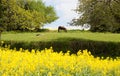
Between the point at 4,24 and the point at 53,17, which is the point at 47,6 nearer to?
the point at 53,17

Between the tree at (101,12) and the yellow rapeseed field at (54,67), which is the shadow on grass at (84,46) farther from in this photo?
the yellow rapeseed field at (54,67)

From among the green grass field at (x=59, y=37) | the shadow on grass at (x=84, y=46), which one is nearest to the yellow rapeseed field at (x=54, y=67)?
the shadow on grass at (x=84, y=46)

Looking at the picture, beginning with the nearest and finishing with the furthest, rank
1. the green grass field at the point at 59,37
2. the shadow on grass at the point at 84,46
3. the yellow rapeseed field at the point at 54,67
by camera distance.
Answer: the yellow rapeseed field at the point at 54,67 < the shadow on grass at the point at 84,46 < the green grass field at the point at 59,37

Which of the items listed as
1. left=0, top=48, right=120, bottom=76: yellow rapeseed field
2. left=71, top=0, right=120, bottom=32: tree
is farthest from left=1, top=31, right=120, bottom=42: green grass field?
left=0, top=48, right=120, bottom=76: yellow rapeseed field

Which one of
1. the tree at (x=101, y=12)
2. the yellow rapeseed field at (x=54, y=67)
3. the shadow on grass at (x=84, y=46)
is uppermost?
the tree at (x=101, y=12)

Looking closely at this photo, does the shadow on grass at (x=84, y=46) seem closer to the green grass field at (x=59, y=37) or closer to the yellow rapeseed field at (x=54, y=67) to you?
the green grass field at (x=59, y=37)

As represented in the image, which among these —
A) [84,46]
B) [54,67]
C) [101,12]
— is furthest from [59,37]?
[54,67]

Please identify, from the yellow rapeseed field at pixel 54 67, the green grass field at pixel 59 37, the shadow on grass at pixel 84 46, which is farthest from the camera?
the green grass field at pixel 59 37

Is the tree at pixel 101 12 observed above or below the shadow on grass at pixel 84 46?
above

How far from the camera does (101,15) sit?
32344 mm

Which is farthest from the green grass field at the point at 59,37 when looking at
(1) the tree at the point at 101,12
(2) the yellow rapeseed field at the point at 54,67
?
(2) the yellow rapeseed field at the point at 54,67

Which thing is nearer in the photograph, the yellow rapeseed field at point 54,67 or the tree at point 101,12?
the yellow rapeseed field at point 54,67

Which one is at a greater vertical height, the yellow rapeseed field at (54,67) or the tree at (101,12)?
the tree at (101,12)

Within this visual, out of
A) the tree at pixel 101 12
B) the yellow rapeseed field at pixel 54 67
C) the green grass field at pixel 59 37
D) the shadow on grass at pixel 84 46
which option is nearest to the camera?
the yellow rapeseed field at pixel 54 67
